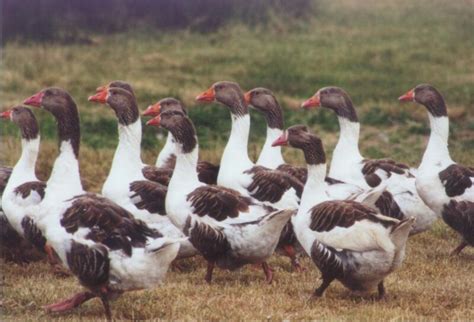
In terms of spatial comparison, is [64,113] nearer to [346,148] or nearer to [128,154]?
[128,154]

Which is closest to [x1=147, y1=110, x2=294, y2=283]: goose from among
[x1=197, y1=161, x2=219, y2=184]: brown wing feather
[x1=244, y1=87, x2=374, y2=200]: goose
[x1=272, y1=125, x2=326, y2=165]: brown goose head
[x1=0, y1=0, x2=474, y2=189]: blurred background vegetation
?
[x1=272, y1=125, x2=326, y2=165]: brown goose head

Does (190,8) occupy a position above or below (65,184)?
below

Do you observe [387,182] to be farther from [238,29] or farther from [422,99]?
[238,29]

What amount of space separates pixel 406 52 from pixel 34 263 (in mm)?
19290

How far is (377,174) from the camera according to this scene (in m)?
10.8

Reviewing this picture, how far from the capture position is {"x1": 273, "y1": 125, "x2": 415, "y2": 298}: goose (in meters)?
7.81

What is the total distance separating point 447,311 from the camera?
8000mm

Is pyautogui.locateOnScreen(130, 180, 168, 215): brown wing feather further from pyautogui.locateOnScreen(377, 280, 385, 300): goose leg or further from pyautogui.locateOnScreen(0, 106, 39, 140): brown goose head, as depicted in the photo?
pyautogui.locateOnScreen(377, 280, 385, 300): goose leg

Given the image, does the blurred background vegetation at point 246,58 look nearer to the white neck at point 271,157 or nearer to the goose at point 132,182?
the white neck at point 271,157

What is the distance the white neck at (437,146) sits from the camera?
1044 cm

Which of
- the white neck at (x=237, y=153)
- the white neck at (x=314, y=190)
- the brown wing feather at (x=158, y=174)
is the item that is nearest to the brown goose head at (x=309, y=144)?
the white neck at (x=314, y=190)

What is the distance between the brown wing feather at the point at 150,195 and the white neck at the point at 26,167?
106cm

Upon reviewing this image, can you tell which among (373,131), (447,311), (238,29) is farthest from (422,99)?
(238,29)

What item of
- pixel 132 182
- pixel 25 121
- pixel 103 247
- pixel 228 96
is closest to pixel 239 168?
pixel 228 96
